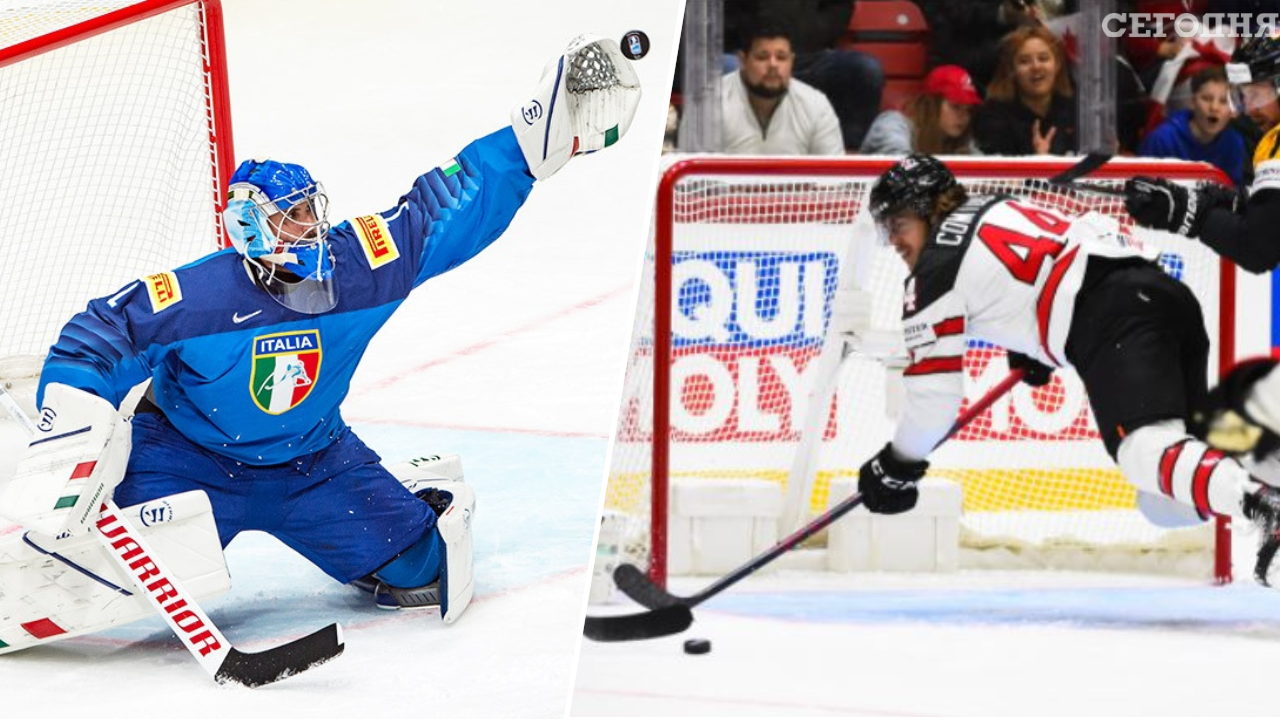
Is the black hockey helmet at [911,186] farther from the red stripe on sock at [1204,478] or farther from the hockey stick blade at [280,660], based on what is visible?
the hockey stick blade at [280,660]

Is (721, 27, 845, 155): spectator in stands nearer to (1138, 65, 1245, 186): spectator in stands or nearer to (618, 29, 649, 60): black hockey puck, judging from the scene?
(618, 29, 649, 60): black hockey puck

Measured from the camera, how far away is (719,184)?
3.11 meters

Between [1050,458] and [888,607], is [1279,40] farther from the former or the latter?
[888,607]

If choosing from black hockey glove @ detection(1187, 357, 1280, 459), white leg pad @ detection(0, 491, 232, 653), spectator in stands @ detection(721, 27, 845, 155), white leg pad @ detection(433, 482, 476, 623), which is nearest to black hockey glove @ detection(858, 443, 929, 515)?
black hockey glove @ detection(1187, 357, 1280, 459)

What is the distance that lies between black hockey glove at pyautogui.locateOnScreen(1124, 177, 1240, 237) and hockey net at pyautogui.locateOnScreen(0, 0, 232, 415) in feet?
5.88

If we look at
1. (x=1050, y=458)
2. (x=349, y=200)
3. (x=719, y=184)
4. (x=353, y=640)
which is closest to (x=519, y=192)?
(x=719, y=184)

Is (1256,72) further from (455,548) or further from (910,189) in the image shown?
(455,548)

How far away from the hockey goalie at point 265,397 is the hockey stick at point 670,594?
29cm

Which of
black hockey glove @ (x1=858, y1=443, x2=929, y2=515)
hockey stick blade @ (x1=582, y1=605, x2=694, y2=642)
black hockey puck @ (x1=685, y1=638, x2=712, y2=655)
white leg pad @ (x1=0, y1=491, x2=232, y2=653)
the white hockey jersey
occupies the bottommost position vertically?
black hockey puck @ (x1=685, y1=638, x2=712, y2=655)

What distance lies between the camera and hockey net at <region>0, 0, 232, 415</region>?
384cm

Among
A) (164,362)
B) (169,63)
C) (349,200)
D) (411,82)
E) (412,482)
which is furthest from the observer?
(411,82)

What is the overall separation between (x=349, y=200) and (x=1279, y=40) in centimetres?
309

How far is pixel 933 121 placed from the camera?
11.3ft

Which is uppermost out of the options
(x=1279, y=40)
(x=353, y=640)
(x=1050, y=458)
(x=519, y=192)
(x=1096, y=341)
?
(x=1279, y=40)
